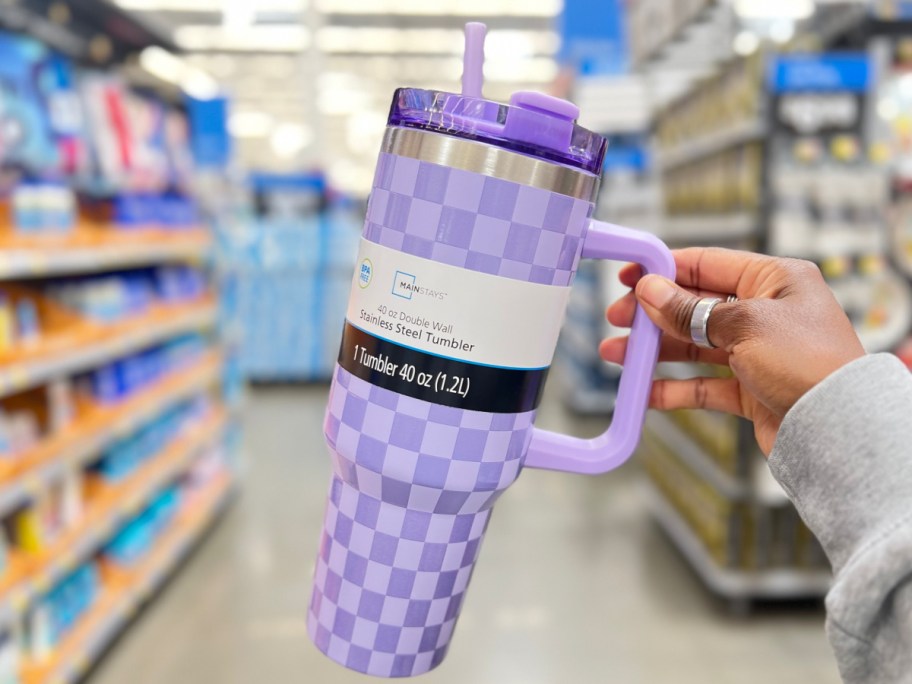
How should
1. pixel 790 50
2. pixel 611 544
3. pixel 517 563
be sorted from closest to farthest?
1. pixel 790 50
2. pixel 517 563
3. pixel 611 544

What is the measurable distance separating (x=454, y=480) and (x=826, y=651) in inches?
106

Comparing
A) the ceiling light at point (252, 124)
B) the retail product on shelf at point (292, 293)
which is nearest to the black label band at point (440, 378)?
the retail product on shelf at point (292, 293)

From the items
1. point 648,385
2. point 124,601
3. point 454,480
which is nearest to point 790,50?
point 648,385

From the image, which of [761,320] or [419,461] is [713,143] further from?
[419,461]

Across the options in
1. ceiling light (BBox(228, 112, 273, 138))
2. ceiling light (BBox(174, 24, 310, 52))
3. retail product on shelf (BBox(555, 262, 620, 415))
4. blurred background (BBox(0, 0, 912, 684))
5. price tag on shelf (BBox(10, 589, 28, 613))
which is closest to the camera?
price tag on shelf (BBox(10, 589, 28, 613))

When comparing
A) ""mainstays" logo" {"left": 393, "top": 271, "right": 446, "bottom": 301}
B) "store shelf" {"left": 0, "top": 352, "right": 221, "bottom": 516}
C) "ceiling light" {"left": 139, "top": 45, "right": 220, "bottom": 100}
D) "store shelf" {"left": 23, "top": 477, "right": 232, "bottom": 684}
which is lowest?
"store shelf" {"left": 23, "top": 477, "right": 232, "bottom": 684}

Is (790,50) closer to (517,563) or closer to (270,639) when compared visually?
(517,563)

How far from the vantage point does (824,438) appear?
658mm

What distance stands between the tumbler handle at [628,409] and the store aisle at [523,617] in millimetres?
2056

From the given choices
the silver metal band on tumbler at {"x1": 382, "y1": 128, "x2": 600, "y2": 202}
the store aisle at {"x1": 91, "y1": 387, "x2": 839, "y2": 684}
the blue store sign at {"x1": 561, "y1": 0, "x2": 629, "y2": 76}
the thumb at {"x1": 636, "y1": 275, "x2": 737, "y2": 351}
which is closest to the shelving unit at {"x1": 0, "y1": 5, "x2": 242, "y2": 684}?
the store aisle at {"x1": 91, "y1": 387, "x2": 839, "y2": 684}

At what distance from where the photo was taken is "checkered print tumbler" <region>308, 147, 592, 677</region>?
0.69 m

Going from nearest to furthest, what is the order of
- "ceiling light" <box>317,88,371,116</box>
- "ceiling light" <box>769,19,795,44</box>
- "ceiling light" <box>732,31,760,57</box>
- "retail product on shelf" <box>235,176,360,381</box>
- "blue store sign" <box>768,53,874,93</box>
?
"blue store sign" <box>768,53,874,93</box> < "ceiling light" <box>732,31,760,57</box> < "ceiling light" <box>769,19,795,44</box> < "retail product on shelf" <box>235,176,360,381</box> < "ceiling light" <box>317,88,371,116</box>

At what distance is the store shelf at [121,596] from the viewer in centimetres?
238

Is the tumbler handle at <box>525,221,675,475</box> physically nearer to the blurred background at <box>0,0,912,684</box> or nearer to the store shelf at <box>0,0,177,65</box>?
the blurred background at <box>0,0,912,684</box>
